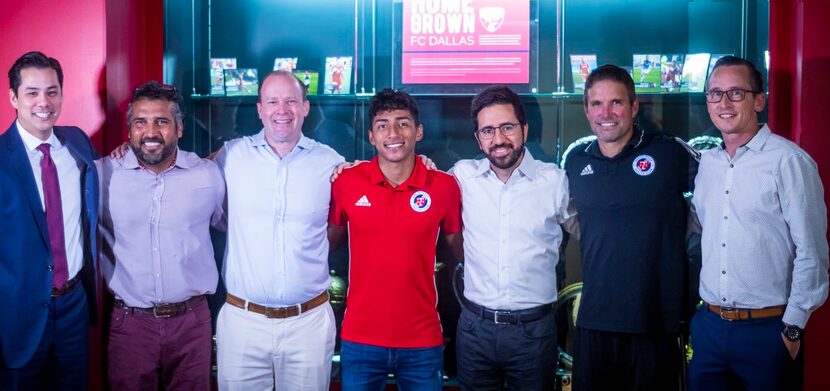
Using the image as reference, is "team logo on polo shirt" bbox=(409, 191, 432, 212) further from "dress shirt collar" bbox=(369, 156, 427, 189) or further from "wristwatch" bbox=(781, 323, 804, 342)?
"wristwatch" bbox=(781, 323, 804, 342)

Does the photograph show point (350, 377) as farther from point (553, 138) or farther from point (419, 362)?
point (553, 138)

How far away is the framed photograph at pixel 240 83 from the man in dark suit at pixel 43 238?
1.03 metres

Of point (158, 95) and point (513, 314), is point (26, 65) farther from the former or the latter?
point (513, 314)

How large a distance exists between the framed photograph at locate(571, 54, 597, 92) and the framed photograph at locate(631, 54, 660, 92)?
23 centimetres

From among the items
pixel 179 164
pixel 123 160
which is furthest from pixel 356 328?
pixel 123 160

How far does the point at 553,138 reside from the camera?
12.4 ft

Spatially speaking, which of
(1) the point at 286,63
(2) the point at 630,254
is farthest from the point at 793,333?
(1) the point at 286,63

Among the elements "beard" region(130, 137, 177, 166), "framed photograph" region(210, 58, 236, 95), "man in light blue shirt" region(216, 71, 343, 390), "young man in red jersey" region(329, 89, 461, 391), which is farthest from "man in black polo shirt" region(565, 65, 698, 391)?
"framed photograph" region(210, 58, 236, 95)

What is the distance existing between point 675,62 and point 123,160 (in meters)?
2.86

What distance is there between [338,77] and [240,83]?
0.57 m

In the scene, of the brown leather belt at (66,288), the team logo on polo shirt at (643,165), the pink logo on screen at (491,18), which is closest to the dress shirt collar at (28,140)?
the brown leather belt at (66,288)

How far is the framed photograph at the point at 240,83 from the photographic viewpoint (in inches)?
152

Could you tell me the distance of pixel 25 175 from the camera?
2.78 m

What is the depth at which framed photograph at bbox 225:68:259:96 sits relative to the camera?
3.87 meters
